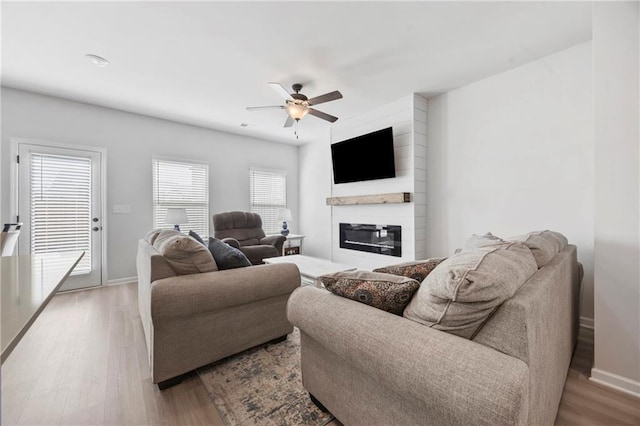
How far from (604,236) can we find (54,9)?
415 cm

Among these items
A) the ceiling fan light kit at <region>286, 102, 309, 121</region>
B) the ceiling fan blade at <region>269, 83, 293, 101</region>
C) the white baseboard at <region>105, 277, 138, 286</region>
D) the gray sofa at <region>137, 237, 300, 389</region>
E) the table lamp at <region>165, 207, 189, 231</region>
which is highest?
the ceiling fan blade at <region>269, 83, 293, 101</region>

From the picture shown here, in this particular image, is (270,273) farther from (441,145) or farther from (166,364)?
(441,145)

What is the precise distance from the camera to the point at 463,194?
3.51 meters

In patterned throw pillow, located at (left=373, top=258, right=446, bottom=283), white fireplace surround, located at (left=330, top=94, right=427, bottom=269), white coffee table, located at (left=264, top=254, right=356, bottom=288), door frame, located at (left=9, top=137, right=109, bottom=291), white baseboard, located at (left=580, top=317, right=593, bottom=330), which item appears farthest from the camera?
white fireplace surround, located at (left=330, top=94, right=427, bottom=269)

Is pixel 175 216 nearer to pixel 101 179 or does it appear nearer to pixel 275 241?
pixel 101 179

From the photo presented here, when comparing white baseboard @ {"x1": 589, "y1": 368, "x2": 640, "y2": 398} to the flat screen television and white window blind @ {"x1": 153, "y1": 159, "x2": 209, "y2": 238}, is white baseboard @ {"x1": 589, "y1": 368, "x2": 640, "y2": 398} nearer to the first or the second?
the flat screen television

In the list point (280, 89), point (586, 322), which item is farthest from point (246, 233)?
point (586, 322)

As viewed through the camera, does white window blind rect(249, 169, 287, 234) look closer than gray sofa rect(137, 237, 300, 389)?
No

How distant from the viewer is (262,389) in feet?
5.59

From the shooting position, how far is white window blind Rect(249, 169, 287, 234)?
18.6 feet

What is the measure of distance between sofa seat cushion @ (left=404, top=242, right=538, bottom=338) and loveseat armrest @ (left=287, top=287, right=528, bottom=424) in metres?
0.05

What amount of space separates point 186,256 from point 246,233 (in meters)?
2.99

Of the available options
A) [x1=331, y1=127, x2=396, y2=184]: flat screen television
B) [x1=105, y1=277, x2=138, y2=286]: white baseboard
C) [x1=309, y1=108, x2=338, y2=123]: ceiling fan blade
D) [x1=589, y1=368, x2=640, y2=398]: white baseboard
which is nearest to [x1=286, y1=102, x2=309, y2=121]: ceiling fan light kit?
[x1=309, y1=108, x2=338, y2=123]: ceiling fan blade

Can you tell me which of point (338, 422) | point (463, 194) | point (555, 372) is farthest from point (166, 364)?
point (463, 194)
